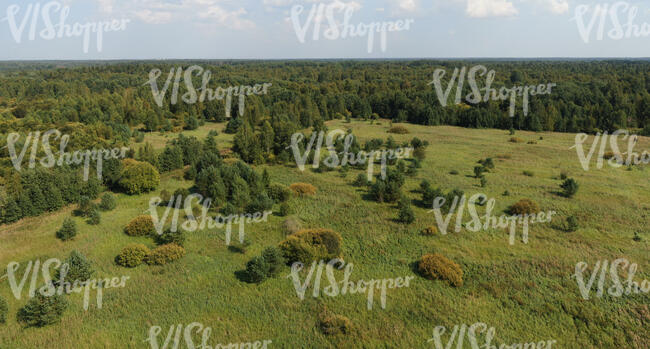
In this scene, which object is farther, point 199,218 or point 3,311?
point 199,218

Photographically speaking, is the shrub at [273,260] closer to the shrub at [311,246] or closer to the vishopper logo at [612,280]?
the shrub at [311,246]

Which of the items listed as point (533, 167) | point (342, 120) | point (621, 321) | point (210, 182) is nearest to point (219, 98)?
point (342, 120)

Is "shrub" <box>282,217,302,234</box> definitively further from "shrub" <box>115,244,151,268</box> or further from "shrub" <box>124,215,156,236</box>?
"shrub" <box>124,215,156,236</box>

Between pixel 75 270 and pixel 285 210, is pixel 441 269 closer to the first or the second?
pixel 285 210

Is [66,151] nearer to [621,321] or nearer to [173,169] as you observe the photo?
[173,169]

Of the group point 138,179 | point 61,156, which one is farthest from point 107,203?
point 61,156

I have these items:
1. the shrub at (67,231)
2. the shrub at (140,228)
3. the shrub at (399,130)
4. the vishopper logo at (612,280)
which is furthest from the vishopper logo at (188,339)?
the shrub at (399,130)
